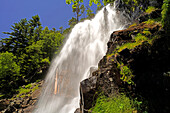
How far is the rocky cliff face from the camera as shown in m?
2.96

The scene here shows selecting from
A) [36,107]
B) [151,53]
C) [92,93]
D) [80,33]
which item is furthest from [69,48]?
[151,53]

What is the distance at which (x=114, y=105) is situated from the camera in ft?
11.9

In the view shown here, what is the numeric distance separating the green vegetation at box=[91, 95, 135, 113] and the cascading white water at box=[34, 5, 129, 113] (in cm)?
455

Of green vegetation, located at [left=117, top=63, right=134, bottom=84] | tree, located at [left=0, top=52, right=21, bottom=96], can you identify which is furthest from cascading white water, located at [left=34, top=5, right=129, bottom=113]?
tree, located at [left=0, top=52, right=21, bottom=96]

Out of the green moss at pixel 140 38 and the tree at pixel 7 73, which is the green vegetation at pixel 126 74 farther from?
the tree at pixel 7 73

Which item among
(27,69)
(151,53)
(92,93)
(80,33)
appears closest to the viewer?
(151,53)

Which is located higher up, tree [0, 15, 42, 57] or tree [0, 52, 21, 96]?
tree [0, 15, 42, 57]

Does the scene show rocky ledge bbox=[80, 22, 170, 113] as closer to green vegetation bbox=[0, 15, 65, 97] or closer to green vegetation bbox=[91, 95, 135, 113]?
green vegetation bbox=[91, 95, 135, 113]

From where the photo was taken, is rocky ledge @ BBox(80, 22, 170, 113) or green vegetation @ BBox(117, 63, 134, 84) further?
green vegetation @ BBox(117, 63, 134, 84)

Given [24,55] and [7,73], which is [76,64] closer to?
[7,73]

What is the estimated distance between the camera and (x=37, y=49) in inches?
803

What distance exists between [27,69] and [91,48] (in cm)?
1501

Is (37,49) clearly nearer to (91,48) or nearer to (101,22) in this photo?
(91,48)

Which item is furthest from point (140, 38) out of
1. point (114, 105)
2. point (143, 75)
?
point (114, 105)
